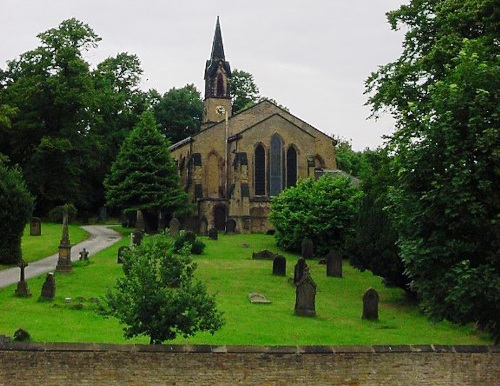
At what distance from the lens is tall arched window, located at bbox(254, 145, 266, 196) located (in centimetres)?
6197

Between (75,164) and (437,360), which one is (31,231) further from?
(437,360)

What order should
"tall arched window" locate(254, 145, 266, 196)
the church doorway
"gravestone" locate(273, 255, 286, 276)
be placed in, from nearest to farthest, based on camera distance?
"gravestone" locate(273, 255, 286, 276) → the church doorway → "tall arched window" locate(254, 145, 266, 196)

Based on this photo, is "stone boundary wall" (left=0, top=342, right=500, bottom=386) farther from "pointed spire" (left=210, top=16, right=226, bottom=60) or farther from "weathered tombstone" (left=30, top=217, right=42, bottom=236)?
"pointed spire" (left=210, top=16, right=226, bottom=60)

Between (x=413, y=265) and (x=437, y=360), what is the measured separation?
418 cm

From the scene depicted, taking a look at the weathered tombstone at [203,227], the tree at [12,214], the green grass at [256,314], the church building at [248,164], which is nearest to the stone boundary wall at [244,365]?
the green grass at [256,314]

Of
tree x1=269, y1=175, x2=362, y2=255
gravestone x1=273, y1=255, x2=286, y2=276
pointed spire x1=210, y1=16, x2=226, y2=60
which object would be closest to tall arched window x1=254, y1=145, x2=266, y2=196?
A: pointed spire x1=210, y1=16, x2=226, y2=60

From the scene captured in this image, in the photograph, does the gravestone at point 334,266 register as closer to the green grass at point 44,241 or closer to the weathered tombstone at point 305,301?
the weathered tombstone at point 305,301

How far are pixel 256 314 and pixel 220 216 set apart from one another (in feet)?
123

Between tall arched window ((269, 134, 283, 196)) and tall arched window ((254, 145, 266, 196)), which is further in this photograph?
tall arched window ((269, 134, 283, 196))

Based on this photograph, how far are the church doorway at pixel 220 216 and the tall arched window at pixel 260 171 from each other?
10.1ft

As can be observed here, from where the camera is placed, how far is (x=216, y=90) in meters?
73.2

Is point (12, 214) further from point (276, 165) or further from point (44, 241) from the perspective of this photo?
point (276, 165)

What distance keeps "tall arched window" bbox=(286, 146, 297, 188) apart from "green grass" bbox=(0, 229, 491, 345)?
86.8 ft

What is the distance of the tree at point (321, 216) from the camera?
42219 mm
